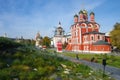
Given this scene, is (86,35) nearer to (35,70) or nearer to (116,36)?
(116,36)

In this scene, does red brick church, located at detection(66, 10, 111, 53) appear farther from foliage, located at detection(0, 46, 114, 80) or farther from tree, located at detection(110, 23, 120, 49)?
foliage, located at detection(0, 46, 114, 80)

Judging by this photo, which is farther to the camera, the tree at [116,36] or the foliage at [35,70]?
the tree at [116,36]

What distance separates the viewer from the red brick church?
2881 inches

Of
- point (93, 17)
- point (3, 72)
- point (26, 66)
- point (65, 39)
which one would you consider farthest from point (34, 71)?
point (65, 39)

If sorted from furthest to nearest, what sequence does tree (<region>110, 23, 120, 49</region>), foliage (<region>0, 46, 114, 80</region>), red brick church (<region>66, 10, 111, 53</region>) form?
red brick church (<region>66, 10, 111, 53</region>), tree (<region>110, 23, 120, 49</region>), foliage (<region>0, 46, 114, 80</region>)

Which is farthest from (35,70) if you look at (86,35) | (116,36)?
(86,35)

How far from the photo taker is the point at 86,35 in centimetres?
7688

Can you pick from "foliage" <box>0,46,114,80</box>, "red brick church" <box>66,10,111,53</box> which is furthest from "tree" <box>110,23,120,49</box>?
"foliage" <box>0,46,114,80</box>

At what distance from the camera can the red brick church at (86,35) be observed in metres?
73.2

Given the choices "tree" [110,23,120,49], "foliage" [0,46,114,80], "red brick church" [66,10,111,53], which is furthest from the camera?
"red brick church" [66,10,111,53]

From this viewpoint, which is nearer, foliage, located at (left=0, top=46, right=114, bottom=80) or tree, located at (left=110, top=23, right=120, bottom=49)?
foliage, located at (left=0, top=46, right=114, bottom=80)

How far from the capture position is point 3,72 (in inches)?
326

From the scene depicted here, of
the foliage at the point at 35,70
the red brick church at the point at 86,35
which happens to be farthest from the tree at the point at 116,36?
the foliage at the point at 35,70

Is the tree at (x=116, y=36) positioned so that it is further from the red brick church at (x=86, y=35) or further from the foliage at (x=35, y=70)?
the foliage at (x=35, y=70)
